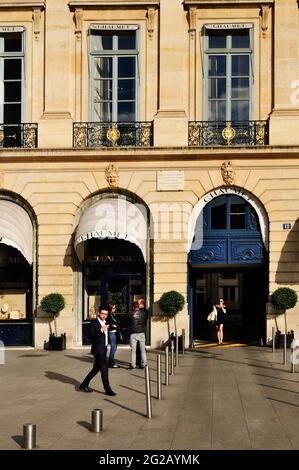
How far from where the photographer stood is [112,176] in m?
24.8

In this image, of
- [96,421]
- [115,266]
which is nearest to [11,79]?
[115,266]

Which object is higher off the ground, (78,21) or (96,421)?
(78,21)

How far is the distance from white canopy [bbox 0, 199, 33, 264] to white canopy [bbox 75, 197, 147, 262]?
168cm

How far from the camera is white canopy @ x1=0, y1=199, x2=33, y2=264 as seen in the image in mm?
24781

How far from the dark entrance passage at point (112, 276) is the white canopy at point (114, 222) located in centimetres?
73

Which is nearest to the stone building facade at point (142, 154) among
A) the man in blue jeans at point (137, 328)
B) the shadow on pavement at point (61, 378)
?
the man in blue jeans at point (137, 328)

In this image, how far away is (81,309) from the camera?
83.2ft

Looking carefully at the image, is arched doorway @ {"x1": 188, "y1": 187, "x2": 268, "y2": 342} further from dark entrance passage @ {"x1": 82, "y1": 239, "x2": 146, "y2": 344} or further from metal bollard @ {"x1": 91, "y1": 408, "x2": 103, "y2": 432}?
metal bollard @ {"x1": 91, "y1": 408, "x2": 103, "y2": 432}

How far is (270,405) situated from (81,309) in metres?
12.5

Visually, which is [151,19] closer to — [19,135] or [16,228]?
[19,135]

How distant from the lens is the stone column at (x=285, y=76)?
24.7 m

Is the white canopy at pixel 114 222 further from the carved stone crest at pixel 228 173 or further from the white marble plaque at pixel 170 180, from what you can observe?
the carved stone crest at pixel 228 173

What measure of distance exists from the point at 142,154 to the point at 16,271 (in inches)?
237

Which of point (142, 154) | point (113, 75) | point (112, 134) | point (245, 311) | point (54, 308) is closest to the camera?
point (54, 308)
